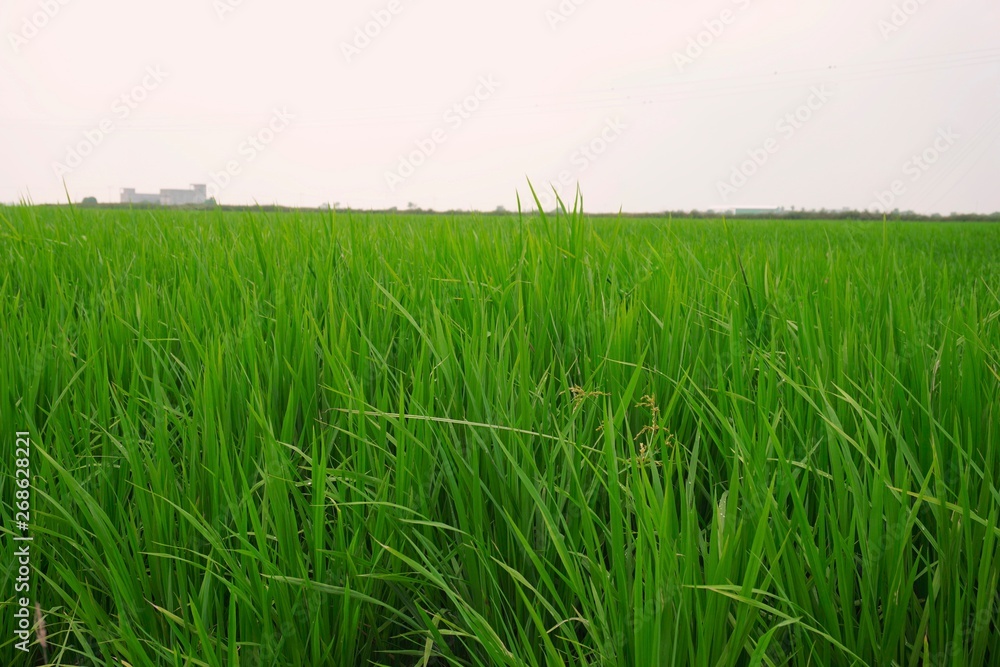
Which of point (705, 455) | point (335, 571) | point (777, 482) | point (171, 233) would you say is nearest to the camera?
point (335, 571)

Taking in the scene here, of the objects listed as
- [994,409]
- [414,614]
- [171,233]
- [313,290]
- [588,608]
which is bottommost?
[414,614]

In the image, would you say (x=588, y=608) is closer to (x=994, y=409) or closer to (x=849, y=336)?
(x=994, y=409)

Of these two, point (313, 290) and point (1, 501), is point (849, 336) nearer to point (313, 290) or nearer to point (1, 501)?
point (313, 290)

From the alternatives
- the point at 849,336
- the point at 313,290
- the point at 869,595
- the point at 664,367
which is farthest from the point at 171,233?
the point at 869,595

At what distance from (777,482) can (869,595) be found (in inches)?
8.4

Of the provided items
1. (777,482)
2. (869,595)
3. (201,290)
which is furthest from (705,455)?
(201,290)

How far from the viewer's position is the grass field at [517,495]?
648 millimetres

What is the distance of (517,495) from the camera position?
0.80 m

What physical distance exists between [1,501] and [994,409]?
149 centimetres

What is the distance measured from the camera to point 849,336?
121 cm

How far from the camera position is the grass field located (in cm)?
65

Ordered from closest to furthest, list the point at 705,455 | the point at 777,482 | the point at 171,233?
the point at 777,482 → the point at 705,455 → the point at 171,233

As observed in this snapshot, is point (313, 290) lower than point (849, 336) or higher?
higher

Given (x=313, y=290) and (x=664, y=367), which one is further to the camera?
(x=313, y=290)
